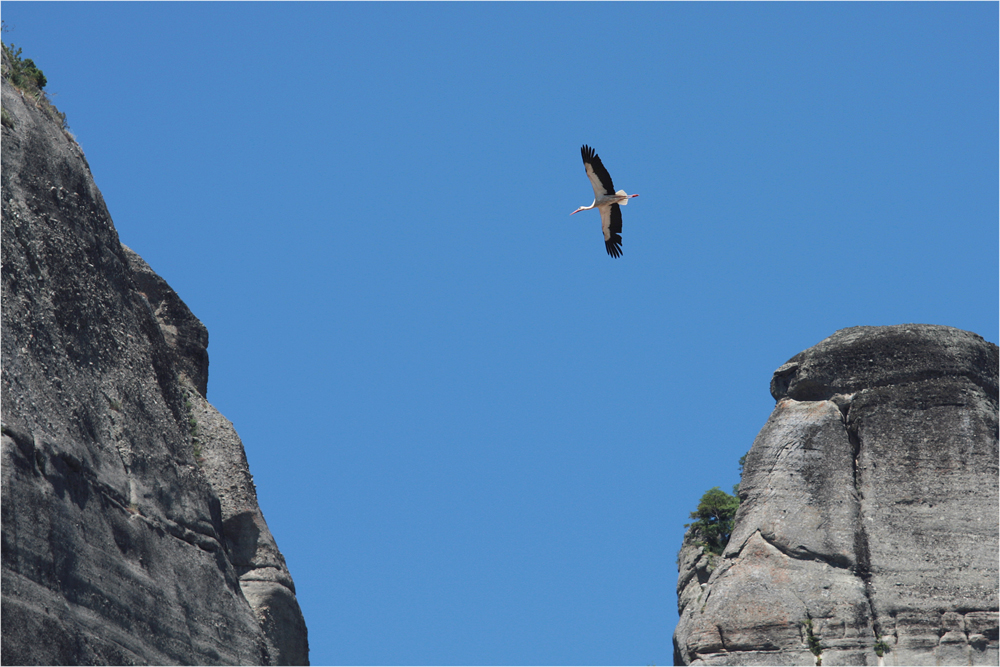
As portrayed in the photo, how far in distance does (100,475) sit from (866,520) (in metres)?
18.8

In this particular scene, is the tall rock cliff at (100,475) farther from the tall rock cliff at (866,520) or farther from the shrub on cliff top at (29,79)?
the tall rock cliff at (866,520)

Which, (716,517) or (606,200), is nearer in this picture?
(606,200)

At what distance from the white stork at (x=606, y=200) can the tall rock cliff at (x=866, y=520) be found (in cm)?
614

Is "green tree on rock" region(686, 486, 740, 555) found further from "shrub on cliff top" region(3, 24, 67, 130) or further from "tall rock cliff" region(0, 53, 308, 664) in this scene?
"shrub on cliff top" region(3, 24, 67, 130)

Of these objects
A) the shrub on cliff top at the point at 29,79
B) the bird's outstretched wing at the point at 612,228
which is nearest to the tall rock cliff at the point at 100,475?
the shrub on cliff top at the point at 29,79

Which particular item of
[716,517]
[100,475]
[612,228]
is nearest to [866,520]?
[716,517]

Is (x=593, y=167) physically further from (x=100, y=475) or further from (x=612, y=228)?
(x=100, y=475)

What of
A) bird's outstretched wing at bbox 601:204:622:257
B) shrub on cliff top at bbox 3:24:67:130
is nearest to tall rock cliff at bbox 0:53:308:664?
shrub on cliff top at bbox 3:24:67:130

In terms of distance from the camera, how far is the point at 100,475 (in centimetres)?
2905

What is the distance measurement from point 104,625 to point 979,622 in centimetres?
1975

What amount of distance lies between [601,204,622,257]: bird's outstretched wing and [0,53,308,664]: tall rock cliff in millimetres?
10797

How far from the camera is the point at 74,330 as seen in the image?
1198 inches

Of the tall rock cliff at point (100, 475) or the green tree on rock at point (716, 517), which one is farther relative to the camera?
the green tree on rock at point (716, 517)

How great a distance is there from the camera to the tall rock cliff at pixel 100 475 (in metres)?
26.1
